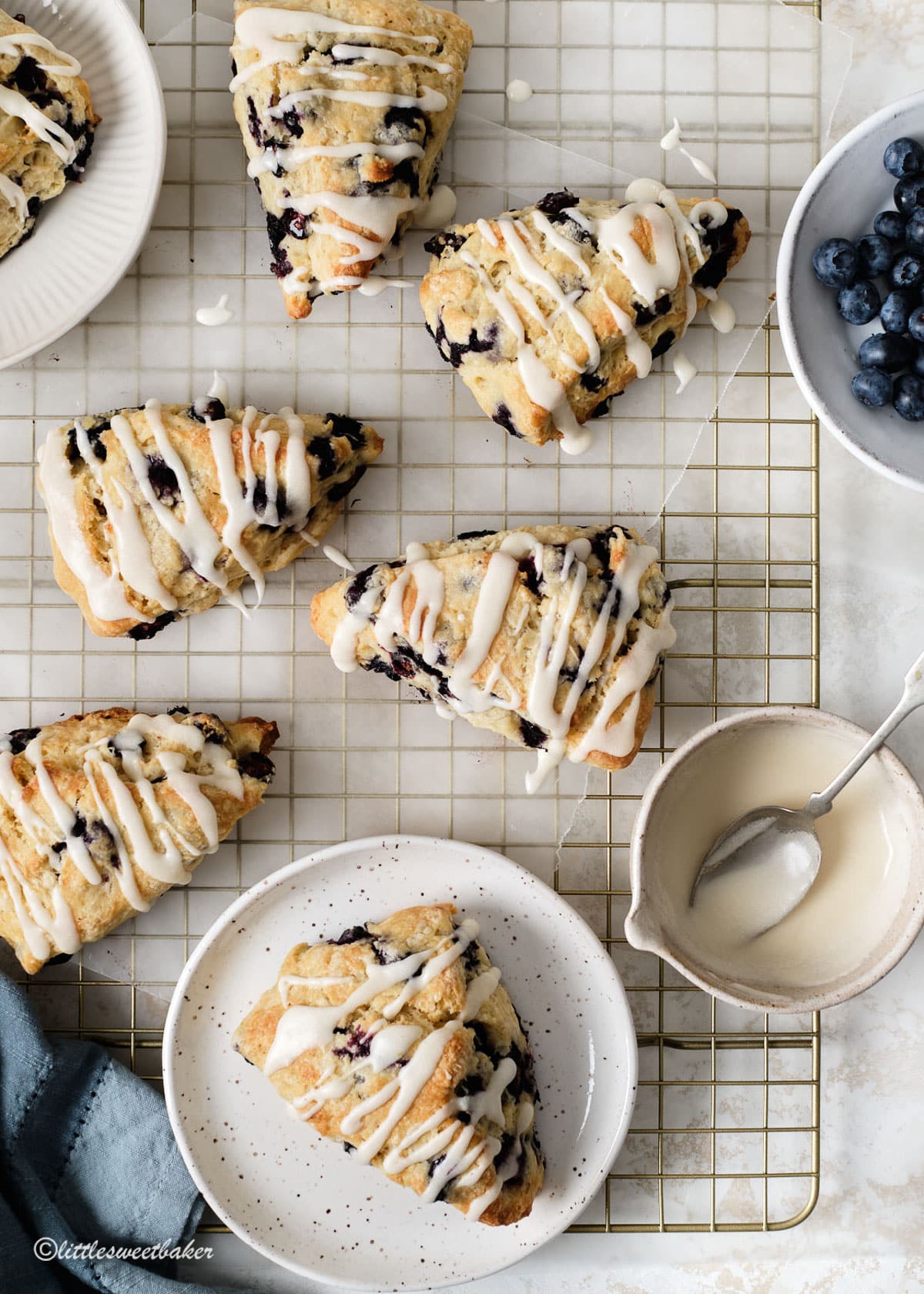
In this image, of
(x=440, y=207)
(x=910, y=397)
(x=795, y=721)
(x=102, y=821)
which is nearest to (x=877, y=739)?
(x=795, y=721)

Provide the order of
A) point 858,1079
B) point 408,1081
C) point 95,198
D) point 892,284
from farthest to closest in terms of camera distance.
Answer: point 858,1079
point 95,198
point 892,284
point 408,1081

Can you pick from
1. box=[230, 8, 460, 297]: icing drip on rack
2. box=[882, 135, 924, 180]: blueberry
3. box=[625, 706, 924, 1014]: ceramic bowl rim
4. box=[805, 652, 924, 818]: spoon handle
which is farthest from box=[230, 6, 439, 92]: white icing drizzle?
box=[805, 652, 924, 818]: spoon handle

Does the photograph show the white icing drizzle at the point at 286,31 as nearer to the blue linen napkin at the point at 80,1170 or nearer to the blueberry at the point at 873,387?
the blueberry at the point at 873,387

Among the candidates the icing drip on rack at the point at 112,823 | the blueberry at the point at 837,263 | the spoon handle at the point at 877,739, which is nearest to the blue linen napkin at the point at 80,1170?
the icing drip on rack at the point at 112,823

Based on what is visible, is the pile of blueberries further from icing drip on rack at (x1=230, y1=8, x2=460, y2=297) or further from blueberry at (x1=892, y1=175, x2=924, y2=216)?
icing drip on rack at (x1=230, y1=8, x2=460, y2=297)

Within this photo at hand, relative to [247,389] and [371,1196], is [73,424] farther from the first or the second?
[371,1196]

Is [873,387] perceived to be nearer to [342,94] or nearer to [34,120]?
[342,94]
